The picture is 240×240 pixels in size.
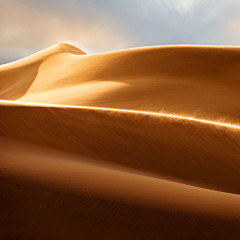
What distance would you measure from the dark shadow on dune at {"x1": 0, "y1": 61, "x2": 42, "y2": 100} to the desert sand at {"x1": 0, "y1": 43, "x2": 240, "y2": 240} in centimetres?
146

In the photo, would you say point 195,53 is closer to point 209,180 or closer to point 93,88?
point 93,88

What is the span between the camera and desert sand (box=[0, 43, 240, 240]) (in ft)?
9.47

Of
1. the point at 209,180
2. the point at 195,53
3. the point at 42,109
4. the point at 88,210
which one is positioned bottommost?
the point at 209,180

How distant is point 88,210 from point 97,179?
67cm

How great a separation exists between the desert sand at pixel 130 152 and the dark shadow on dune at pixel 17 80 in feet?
4.79

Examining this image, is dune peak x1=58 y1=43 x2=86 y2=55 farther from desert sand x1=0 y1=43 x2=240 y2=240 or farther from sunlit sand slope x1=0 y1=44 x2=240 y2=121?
desert sand x1=0 y1=43 x2=240 y2=240

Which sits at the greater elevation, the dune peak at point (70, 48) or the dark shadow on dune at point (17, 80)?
the dune peak at point (70, 48)

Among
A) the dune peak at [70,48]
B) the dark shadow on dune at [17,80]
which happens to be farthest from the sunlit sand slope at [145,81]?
the dune peak at [70,48]

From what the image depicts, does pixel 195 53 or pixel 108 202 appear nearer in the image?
pixel 108 202

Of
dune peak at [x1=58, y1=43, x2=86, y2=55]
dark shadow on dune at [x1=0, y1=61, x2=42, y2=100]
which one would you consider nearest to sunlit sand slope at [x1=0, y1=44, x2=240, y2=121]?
dark shadow on dune at [x1=0, y1=61, x2=42, y2=100]

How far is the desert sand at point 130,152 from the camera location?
289cm

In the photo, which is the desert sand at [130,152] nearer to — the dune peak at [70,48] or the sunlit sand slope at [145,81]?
the sunlit sand slope at [145,81]

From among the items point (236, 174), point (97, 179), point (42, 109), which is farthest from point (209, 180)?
point (42, 109)

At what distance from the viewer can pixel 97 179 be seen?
3578 millimetres
